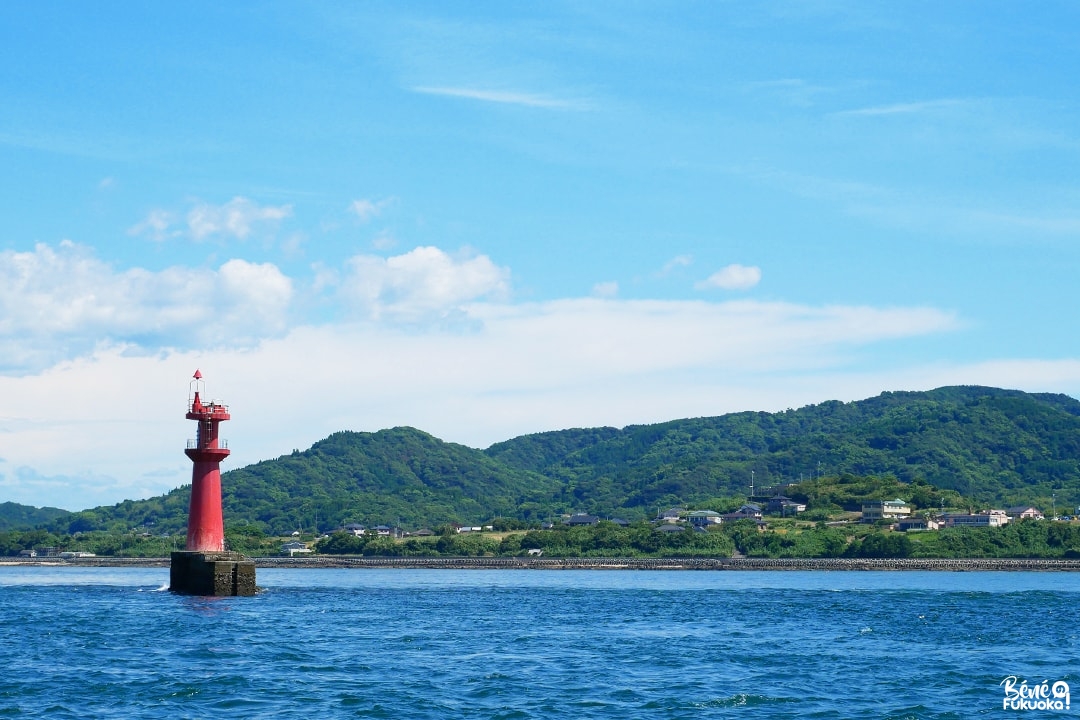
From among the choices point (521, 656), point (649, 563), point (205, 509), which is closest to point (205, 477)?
point (205, 509)

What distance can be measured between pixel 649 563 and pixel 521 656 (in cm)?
11688

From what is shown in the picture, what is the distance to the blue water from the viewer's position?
3591cm

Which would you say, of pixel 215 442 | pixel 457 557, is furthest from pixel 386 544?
pixel 215 442

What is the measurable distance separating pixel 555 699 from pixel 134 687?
13.3 metres

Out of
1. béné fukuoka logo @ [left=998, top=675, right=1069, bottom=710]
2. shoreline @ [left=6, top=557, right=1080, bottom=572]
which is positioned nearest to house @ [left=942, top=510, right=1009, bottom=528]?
shoreline @ [left=6, top=557, right=1080, bottom=572]

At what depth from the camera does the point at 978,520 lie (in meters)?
193

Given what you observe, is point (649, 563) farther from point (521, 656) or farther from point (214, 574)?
point (521, 656)

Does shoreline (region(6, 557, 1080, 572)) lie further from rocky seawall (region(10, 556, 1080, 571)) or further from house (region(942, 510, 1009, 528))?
house (region(942, 510, 1009, 528))

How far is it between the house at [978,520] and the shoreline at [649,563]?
2448 centimetres

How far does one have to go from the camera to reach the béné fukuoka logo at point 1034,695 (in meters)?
36.6

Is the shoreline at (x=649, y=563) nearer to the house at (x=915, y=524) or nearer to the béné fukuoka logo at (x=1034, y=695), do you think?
the house at (x=915, y=524)

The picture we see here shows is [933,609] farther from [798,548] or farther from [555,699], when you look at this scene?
[798,548]

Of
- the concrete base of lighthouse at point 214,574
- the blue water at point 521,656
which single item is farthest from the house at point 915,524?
the concrete base of lighthouse at point 214,574

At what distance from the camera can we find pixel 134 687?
127ft
